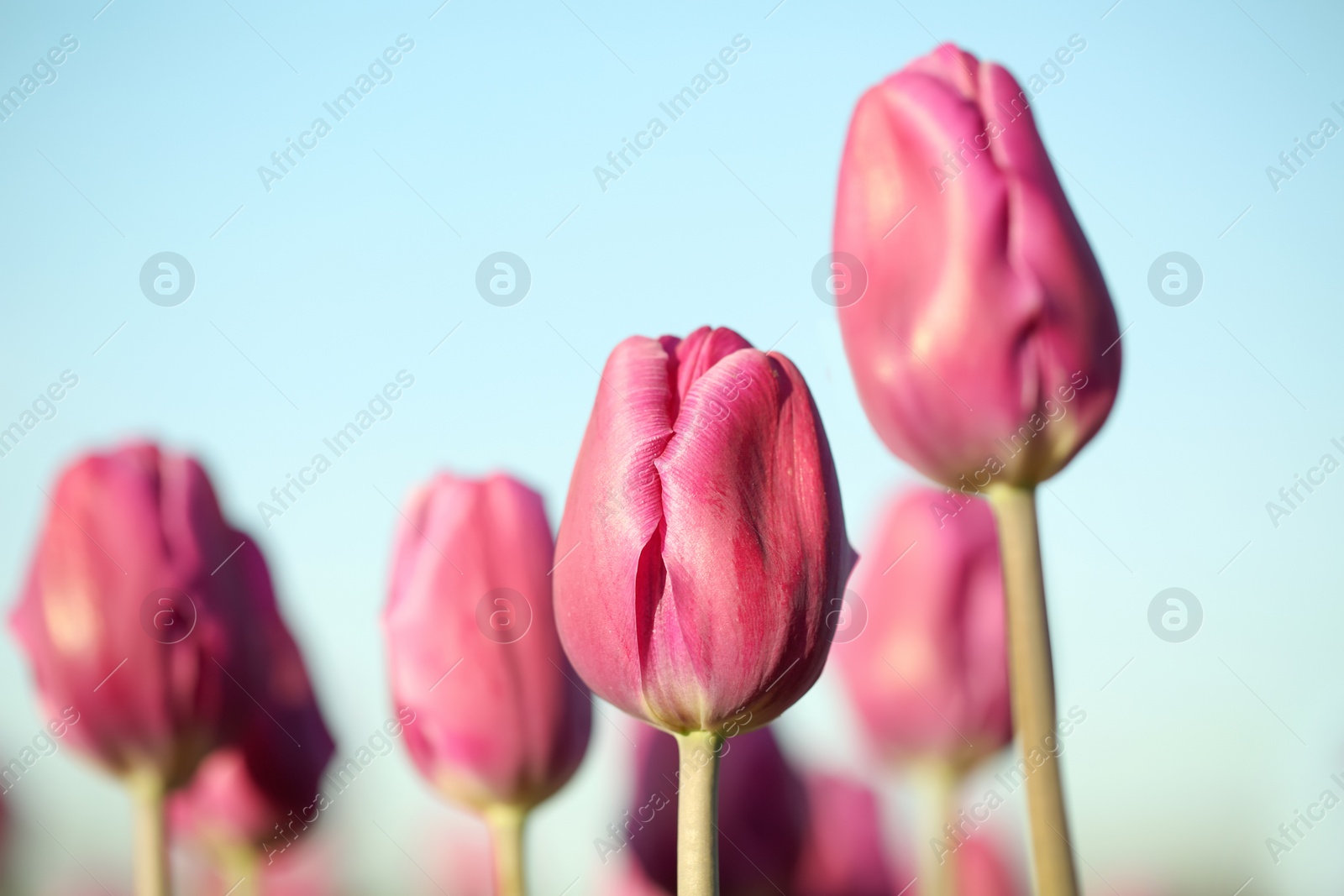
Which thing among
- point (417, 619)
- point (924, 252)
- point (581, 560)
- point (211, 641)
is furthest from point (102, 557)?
point (924, 252)

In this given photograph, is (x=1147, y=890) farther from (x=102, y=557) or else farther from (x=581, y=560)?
(x=102, y=557)

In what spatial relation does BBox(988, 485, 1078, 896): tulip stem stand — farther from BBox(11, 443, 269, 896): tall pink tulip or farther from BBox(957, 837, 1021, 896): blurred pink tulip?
BBox(11, 443, 269, 896): tall pink tulip

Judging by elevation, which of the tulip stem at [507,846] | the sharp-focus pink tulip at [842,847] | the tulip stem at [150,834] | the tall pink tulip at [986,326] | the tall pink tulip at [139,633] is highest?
the tall pink tulip at [986,326]

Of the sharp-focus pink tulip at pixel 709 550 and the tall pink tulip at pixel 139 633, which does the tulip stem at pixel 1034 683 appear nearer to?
the sharp-focus pink tulip at pixel 709 550

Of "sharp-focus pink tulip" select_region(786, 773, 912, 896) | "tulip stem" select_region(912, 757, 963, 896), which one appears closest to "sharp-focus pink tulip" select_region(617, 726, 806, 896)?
"sharp-focus pink tulip" select_region(786, 773, 912, 896)

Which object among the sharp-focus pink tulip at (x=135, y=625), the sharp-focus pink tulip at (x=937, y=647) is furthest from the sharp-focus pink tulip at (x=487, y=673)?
the sharp-focus pink tulip at (x=937, y=647)

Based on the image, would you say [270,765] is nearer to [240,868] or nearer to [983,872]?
[240,868]
